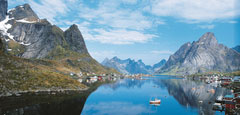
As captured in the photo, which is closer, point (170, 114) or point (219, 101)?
point (170, 114)

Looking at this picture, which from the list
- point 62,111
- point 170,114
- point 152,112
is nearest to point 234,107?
point 170,114

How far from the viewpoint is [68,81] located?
450ft

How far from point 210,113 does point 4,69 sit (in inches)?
4624

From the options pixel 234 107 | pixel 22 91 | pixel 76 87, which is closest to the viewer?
pixel 234 107

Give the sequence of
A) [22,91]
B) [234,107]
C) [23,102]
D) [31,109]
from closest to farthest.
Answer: [31,109] → [23,102] → [234,107] → [22,91]

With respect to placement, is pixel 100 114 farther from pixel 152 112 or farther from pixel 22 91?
pixel 22 91

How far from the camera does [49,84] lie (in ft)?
388

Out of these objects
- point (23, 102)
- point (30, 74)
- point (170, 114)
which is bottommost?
point (170, 114)

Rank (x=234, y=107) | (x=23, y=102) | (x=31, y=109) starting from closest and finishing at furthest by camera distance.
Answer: (x=31, y=109) < (x=23, y=102) < (x=234, y=107)

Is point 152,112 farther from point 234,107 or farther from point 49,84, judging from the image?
point 49,84

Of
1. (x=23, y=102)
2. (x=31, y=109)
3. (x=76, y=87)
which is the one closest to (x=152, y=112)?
(x=31, y=109)

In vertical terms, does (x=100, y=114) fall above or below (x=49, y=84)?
below

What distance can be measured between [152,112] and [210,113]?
26.3m

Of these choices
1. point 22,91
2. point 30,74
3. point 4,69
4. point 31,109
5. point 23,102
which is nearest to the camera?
point 31,109
